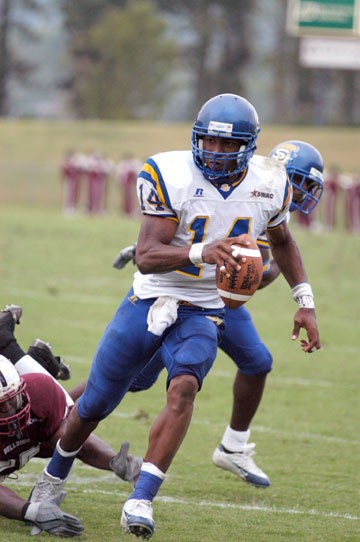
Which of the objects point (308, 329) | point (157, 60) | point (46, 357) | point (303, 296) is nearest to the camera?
point (308, 329)

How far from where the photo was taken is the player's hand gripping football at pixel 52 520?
14.8 feet

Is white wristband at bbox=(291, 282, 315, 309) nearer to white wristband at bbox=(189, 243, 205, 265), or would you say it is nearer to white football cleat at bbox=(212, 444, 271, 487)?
white wristband at bbox=(189, 243, 205, 265)

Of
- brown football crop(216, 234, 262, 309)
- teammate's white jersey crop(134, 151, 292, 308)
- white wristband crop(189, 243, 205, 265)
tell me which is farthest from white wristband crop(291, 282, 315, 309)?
white wristband crop(189, 243, 205, 265)

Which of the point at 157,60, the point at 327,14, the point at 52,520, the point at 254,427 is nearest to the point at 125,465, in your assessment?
the point at 52,520

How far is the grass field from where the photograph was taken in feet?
15.9

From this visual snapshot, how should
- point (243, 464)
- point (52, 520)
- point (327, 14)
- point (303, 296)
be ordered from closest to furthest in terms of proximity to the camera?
point (52, 520), point (303, 296), point (243, 464), point (327, 14)

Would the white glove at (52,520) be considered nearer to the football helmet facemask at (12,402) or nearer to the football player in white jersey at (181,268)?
the football player in white jersey at (181,268)

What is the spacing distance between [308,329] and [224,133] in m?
0.90

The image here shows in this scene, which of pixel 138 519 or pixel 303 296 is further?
Answer: pixel 303 296

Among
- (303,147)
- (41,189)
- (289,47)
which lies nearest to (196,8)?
(289,47)

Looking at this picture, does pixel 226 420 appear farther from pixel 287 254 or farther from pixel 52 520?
pixel 52 520

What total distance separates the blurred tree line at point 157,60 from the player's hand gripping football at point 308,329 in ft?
134

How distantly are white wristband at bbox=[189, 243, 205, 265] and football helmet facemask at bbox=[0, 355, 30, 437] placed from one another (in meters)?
0.81

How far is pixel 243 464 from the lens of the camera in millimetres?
5648
